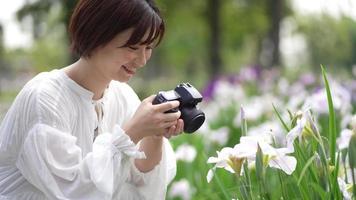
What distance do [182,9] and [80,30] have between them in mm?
15843

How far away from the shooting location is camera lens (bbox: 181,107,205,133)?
1783 millimetres

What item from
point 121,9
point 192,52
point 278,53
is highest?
point 121,9

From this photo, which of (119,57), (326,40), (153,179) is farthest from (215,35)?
(119,57)

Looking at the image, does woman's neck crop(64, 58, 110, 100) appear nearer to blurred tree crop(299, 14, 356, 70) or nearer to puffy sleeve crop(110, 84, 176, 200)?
puffy sleeve crop(110, 84, 176, 200)

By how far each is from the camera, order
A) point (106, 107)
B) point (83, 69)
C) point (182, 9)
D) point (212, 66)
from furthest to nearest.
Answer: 1. point (182, 9)
2. point (212, 66)
3. point (106, 107)
4. point (83, 69)

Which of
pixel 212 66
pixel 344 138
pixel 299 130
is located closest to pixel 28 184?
pixel 299 130

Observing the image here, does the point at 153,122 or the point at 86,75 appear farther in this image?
the point at 86,75

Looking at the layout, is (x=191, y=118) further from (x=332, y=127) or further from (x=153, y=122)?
(x=332, y=127)

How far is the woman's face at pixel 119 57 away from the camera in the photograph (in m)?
1.85

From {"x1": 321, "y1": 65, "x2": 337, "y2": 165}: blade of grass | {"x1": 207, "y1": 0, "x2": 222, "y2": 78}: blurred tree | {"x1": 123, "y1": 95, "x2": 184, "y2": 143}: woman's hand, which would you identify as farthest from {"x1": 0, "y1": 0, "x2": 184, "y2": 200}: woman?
{"x1": 207, "y1": 0, "x2": 222, "y2": 78}: blurred tree

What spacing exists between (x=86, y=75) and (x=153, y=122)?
0.34 m

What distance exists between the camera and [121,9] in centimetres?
183

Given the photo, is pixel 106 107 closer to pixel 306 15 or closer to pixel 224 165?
pixel 224 165

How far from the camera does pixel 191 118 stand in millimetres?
1781
